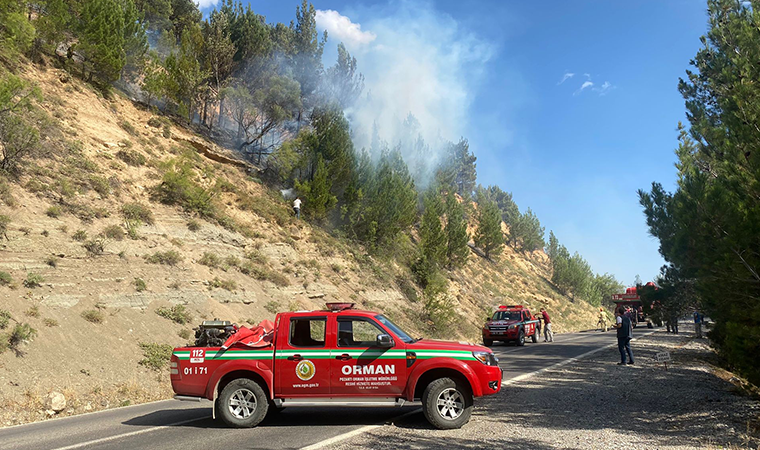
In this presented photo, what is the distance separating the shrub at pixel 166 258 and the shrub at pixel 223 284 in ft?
5.16

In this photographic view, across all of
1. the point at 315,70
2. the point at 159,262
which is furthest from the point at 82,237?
the point at 315,70

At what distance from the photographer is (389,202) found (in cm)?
3372

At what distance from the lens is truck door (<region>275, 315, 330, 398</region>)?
283 inches

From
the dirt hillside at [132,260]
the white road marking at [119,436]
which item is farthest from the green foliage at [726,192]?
the dirt hillside at [132,260]

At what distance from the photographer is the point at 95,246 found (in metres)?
16.3

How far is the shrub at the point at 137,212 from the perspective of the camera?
62.5ft

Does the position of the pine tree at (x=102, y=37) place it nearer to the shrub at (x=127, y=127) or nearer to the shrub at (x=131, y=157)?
the shrub at (x=127, y=127)

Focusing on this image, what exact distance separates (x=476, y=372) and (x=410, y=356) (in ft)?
3.28

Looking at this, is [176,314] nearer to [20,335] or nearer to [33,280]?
[33,280]

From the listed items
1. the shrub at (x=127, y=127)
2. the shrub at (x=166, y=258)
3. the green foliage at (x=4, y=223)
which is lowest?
the shrub at (x=166, y=258)

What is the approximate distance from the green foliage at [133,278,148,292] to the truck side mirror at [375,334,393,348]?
38.9ft

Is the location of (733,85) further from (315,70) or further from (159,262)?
(315,70)

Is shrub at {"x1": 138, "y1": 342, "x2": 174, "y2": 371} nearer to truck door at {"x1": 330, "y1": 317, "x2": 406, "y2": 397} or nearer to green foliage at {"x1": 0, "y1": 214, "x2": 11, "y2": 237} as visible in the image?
green foliage at {"x1": 0, "y1": 214, "x2": 11, "y2": 237}

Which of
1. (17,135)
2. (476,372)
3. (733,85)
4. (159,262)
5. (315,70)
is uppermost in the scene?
(315,70)
